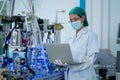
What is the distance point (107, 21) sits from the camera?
4.07 m

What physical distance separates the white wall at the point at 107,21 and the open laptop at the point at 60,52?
2.16 meters

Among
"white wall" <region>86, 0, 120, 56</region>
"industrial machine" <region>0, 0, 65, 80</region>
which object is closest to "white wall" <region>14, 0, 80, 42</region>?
"white wall" <region>86, 0, 120, 56</region>

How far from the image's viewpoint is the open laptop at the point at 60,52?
202cm

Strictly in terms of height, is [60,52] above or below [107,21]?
below

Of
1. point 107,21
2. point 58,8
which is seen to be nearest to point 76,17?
point 107,21

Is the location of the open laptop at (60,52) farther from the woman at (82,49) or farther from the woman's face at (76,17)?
the woman's face at (76,17)

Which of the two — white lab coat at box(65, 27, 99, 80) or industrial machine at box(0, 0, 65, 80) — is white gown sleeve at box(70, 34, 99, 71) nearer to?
white lab coat at box(65, 27, 99, 80)

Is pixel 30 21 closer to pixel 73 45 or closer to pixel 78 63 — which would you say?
pixel 73 45

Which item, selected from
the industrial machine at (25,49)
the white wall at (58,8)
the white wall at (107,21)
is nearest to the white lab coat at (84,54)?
the industrial machine at (25,49)

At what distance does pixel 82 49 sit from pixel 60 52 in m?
0.20

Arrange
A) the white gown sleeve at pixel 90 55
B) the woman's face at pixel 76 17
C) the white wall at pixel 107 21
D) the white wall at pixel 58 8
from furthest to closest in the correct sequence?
the white wall at pixel 58 8 → the white wall at pixel 107 21 → the woman's face at pixel 76 17 → the white gown sleeve at pixel 90 55

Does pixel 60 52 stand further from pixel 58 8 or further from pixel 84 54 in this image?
pixel 58 8

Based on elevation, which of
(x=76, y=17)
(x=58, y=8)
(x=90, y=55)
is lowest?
(x=90, y=55)

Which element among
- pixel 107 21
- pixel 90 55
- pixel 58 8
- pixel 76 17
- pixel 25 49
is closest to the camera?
pixel 90 55
